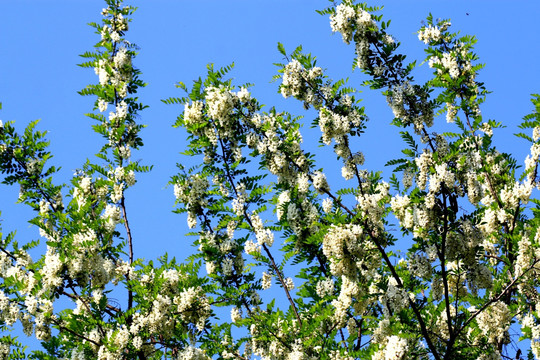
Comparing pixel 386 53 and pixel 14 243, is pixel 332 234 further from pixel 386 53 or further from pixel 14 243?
pixel 14 243

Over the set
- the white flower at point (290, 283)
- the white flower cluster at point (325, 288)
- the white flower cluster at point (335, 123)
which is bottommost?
the white flower cluster at point (325, 288)

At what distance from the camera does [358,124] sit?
8.48 metres

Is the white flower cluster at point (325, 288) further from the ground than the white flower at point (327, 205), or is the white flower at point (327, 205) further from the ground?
the white flower at point (327, 205)

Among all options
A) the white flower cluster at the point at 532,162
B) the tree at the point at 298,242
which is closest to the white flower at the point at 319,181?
the tree at the point at 298,242

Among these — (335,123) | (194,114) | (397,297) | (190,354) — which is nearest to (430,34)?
(335,123)

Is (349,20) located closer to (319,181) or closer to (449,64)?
(319,181)

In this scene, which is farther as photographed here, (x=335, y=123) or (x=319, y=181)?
(x=319, y=181)

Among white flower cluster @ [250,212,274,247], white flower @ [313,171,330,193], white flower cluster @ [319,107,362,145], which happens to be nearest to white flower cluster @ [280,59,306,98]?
white flower cluster @ [319,107,362,145]

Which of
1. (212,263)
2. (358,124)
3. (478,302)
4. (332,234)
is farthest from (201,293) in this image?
(478,302)

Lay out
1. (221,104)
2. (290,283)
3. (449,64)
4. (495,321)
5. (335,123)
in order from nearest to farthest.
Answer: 1. (335,123)
2. (221,104)
3. (495,321)
4. (290,283)
5. (449,64)

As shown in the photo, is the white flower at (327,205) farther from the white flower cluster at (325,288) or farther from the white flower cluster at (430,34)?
the white flower cluster at (430,34)

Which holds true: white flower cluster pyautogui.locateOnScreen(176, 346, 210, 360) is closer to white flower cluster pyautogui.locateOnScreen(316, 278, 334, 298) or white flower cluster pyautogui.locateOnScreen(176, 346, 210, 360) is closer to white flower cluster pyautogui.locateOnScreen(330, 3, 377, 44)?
white flower cluster pyautogui.locateOnScreen(316, 278, 334, 298)

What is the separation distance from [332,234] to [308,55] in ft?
11.0

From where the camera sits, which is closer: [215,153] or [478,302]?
[478,302]
